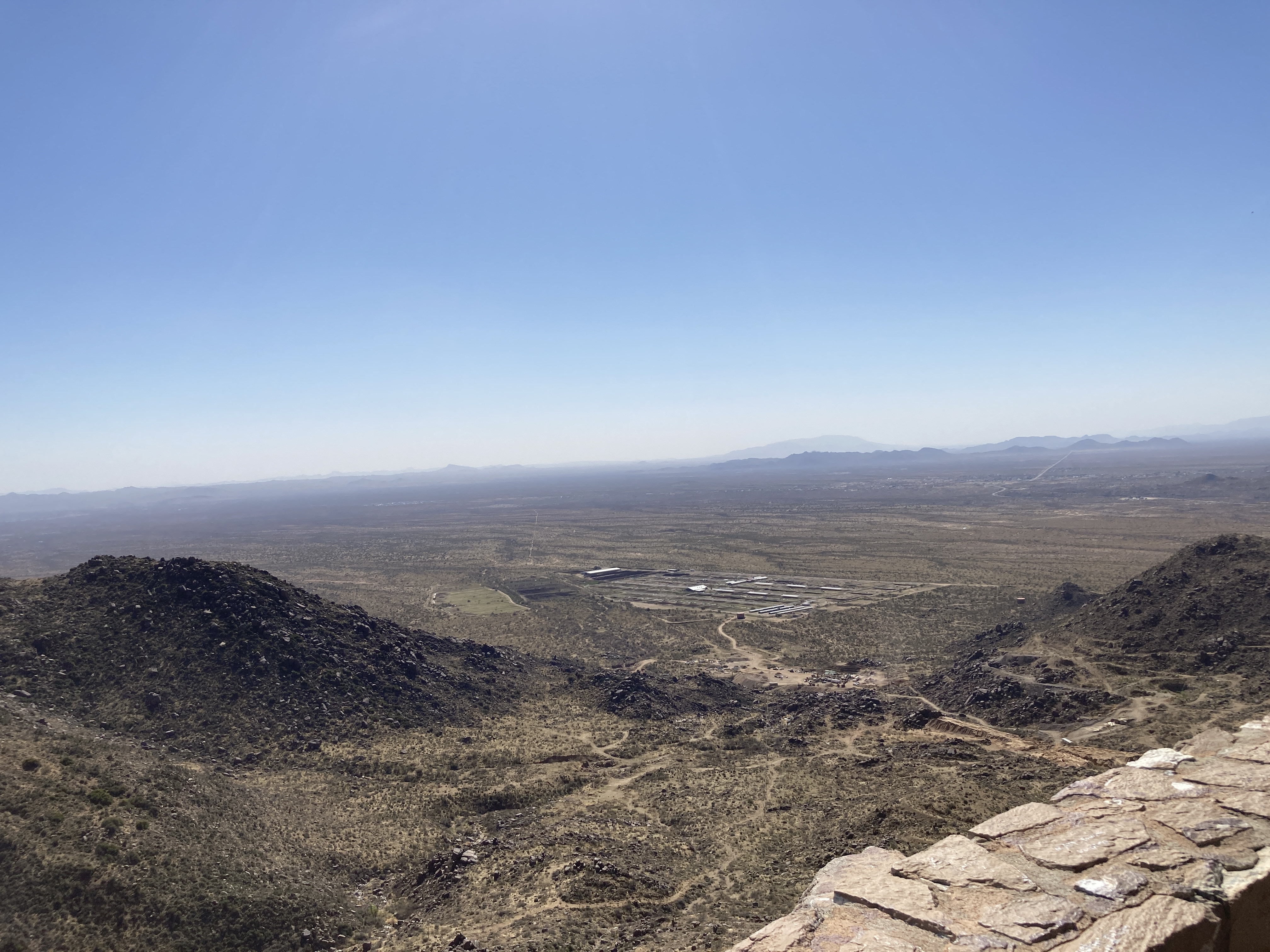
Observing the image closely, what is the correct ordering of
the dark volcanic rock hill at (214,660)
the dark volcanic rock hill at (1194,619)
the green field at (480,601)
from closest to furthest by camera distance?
the dark volcanic rock hill at (214,660) < the dark volcanic rock hill at (1194,619) < the green field at (480,601)

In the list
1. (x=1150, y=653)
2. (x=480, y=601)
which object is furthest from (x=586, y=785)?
(x=480, y=601)

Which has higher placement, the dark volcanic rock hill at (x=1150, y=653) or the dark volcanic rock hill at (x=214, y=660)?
the dark volcanic rock hill at (x=214, y=660)

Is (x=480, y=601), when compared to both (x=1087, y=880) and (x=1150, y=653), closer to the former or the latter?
(x=1150, y=653)

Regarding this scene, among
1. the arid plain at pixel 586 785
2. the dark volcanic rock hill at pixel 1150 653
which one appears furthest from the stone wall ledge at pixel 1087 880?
the dark volcanic rock hill at pixel 1150 653

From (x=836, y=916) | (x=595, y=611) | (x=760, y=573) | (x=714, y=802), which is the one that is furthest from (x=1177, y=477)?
(x=836, y=916)

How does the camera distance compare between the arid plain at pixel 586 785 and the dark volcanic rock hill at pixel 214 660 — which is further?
the dark volcanic rock hill at pixel 214 660

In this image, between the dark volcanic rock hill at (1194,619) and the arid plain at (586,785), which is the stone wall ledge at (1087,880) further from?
the dark volcanic rock hill at (1194,619)
